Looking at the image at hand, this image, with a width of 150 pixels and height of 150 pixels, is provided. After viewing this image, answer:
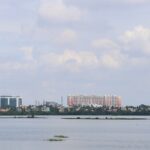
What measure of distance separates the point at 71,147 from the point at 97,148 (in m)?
3.58

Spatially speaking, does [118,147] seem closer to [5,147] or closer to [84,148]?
[84,148]

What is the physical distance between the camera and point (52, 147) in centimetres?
8006

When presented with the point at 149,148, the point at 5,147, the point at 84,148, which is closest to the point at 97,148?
the point at 84,148

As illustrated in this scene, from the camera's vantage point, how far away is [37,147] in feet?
267

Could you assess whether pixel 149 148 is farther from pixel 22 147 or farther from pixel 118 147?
pixel 22 147

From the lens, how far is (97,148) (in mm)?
80750

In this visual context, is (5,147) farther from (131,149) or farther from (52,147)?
(131,149)

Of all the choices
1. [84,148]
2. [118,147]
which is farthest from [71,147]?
[118,147]

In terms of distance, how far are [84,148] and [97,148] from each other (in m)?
1.81

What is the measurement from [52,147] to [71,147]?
8.60 feet

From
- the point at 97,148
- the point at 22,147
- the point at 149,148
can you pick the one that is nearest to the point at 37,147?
the point at 22,147

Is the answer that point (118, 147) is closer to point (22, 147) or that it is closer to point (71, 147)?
point (71, 147)

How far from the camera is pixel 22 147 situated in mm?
81375

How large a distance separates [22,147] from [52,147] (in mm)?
4402
